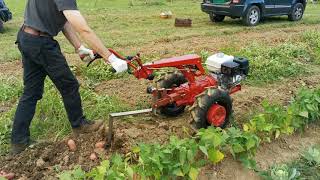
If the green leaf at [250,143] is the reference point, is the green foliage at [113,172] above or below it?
above

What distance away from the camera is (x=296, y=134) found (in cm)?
530

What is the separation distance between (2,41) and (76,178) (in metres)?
7.87

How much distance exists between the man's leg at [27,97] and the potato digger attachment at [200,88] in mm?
840

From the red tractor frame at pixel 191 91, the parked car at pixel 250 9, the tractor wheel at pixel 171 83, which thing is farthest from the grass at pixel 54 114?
the parked car at pixel 250 9

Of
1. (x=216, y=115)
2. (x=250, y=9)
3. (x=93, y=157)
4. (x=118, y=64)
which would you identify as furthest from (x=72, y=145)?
(x=250, y=9)

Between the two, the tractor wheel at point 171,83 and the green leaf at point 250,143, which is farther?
the tractor wheel at point 171,83

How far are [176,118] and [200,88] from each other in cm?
65

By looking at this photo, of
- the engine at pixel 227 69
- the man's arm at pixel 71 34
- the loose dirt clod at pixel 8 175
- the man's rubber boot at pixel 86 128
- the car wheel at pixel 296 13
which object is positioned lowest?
the car wheel at pixel 296 13

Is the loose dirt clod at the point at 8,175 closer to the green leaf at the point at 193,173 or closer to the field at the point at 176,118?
the field at the point at 176,118

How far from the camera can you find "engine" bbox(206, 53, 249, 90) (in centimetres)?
507

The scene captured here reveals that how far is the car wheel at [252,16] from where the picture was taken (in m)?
12.7

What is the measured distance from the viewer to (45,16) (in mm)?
4426

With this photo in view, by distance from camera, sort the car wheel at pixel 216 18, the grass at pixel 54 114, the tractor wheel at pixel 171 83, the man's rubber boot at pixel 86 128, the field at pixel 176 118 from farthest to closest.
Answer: the car wheel at pixel 216 18 → the tractor wheel at pixel 171 83 → the grass at pixel 54 114 → the man's rubber boot at pixel 86 128 → the field at pixel 176 118

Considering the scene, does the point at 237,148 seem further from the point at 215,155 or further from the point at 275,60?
the point at 275,60
